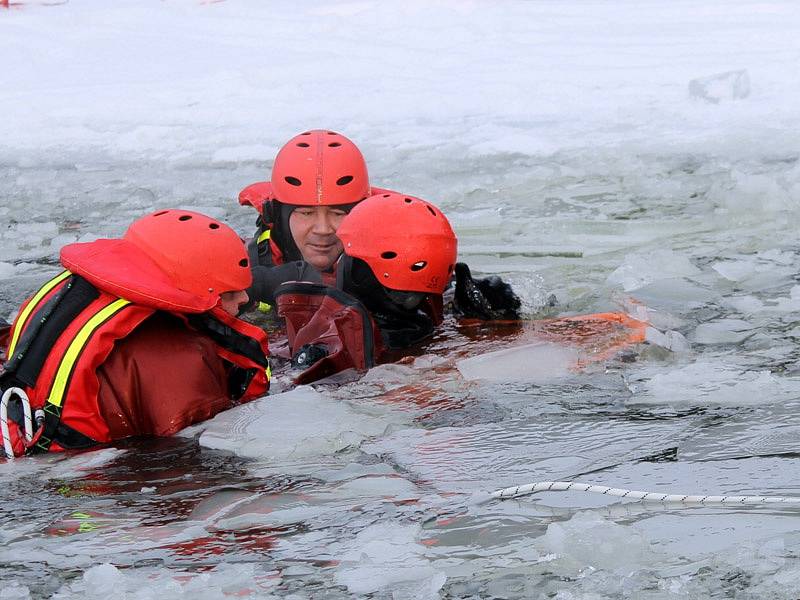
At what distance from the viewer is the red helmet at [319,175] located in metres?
6.36

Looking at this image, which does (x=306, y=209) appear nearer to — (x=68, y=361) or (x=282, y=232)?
(x=282, y=232)

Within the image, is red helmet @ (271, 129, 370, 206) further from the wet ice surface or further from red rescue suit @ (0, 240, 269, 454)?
red rescue suit @ (0, 240, 269, 454)

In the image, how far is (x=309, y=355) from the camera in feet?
17.4

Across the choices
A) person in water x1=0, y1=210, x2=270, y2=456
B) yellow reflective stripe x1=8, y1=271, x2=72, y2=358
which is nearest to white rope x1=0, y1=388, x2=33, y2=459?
person in water x1=0, y1=210, x2=270, y2=456

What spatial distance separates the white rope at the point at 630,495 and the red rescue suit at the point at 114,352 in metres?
1.29

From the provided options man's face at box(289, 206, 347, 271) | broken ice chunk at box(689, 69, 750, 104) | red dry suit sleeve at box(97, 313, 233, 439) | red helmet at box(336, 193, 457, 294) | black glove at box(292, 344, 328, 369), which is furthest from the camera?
broken ice chunk at box(689, 69, 750, 104)

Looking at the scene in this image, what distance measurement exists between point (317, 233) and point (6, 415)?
8.08ft

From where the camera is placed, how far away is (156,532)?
12.0ft

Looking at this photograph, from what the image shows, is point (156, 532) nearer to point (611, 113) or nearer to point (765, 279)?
point (765, 279)

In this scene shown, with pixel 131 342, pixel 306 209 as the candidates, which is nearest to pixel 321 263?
pixel 306 209

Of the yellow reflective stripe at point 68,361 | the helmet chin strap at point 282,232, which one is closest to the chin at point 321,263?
the helmet chin strap at point 282,232

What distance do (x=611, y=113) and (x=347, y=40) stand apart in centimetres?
390

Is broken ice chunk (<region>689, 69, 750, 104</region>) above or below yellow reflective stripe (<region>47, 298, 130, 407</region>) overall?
above

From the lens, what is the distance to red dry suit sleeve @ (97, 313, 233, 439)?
4.34 meters
